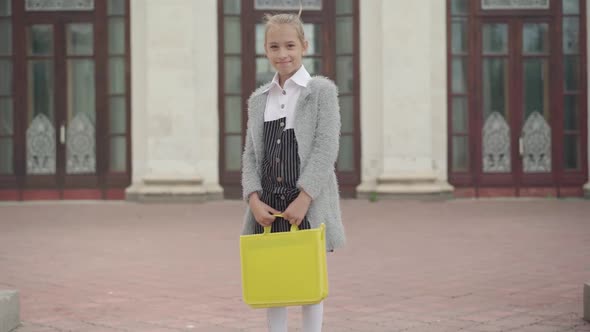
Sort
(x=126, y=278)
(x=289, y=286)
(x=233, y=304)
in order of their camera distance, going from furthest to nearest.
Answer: (x=126, y=278)
(x=233, y=304)
(x=289, y=286)

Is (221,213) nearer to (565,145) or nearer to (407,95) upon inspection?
(407,95)

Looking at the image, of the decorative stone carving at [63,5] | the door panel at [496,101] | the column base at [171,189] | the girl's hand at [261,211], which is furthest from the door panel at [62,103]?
the girl's hand at [261,211]

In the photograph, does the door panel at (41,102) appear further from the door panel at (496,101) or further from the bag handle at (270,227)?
the bag handle at (270,227)

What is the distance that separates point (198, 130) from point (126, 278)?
8481 mm

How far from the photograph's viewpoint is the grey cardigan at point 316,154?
150 inches

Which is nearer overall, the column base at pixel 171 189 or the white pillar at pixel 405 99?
the column base at pixel 171 189

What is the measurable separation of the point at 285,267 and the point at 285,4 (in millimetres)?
12664

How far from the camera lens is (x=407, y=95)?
50.6 feet

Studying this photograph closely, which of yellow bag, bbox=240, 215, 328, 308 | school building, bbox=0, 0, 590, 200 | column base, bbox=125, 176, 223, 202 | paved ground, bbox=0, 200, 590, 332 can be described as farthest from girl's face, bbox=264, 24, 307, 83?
→ school building, bbox=0, 0, 590, 200

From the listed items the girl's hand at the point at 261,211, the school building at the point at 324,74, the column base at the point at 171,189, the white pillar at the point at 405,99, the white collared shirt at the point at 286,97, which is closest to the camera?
the girl's hand at the point at 261,211

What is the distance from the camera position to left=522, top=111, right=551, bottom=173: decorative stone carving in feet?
52.6

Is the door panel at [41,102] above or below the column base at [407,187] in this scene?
above

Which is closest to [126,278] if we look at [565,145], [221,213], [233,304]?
[233,304]

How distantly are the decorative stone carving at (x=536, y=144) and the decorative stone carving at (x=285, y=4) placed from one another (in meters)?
3.87
